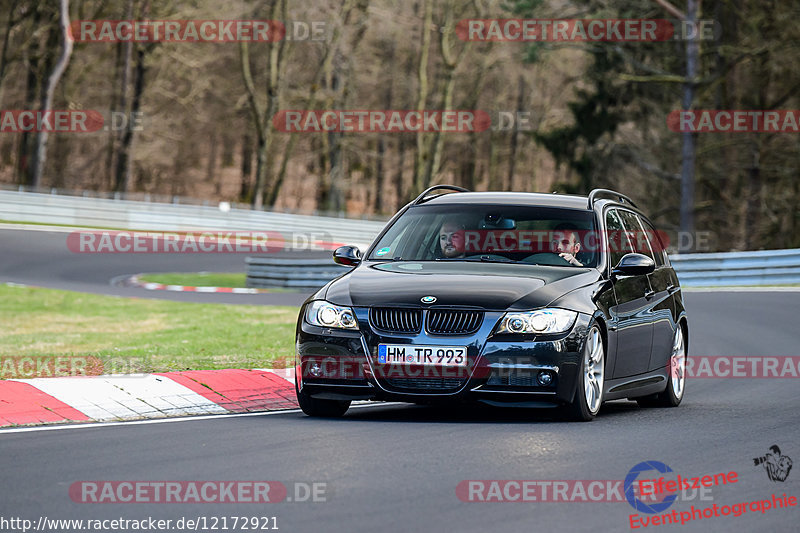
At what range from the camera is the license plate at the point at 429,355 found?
27.5 ft

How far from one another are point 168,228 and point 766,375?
32523 mm

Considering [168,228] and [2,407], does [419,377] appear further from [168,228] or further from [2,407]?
[168,228]

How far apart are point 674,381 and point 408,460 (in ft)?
14.7

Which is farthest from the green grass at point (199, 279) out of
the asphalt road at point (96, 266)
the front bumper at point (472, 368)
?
the front bumper at point (472, 368)

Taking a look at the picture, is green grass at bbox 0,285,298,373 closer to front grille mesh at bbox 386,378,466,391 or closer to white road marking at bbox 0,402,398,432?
white road marking at bbox 0,402,398,432

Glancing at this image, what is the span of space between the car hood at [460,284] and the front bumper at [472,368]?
15cm

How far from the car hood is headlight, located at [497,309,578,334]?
2.4 inches

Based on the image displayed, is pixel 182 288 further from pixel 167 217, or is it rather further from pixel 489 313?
pixel 489 313

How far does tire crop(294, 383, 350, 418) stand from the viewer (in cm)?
A: 902

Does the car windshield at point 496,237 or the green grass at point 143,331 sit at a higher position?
the car windshield at point 496,237

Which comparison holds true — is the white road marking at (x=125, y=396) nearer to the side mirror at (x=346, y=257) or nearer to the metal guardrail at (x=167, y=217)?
the side mirror at (x=346, y=257)

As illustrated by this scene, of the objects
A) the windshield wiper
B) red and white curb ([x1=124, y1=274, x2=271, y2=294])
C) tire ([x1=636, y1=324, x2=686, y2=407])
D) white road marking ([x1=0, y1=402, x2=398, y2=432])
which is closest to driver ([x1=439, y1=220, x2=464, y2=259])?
the windshield wiper

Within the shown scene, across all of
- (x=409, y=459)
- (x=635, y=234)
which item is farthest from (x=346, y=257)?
(x=409, y=459)

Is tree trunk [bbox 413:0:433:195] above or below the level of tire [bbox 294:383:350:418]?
above
